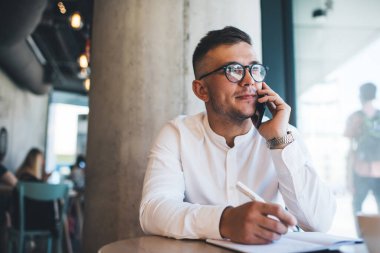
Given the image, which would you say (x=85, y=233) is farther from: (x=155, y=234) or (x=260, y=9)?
(x=260, y=9)

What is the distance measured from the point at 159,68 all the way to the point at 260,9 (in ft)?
3.00

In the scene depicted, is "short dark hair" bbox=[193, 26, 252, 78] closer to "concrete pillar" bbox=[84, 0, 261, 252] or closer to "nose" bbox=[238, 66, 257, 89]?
"nose" bbox=[238, 66, 257, 89]

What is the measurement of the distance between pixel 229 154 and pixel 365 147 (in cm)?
147

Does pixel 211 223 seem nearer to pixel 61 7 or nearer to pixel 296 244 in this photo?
pixel 296 244

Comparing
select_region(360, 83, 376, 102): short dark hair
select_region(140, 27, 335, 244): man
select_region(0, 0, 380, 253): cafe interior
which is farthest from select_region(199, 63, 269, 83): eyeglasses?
select_region(360, 83, 376, 102): short dark hair

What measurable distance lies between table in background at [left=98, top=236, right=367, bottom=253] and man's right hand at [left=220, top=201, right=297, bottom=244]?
0.07 metres

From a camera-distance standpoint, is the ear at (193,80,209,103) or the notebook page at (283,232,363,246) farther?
the ear at (193,80,209,103)

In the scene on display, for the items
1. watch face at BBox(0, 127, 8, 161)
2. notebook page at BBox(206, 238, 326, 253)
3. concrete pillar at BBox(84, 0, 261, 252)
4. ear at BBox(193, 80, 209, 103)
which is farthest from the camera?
watch face at BBox(0, 127, 8, 161)

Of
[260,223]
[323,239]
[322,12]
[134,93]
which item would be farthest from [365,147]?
[260,223]

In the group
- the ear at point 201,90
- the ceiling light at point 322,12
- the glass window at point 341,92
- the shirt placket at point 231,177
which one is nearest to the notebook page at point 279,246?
the shirt placket at point 231,177

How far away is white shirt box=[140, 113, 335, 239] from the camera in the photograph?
1276 millimetres

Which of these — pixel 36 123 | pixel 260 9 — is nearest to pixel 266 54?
pixel 260 9

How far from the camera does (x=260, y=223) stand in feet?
3.00

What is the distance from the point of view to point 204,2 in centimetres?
225
